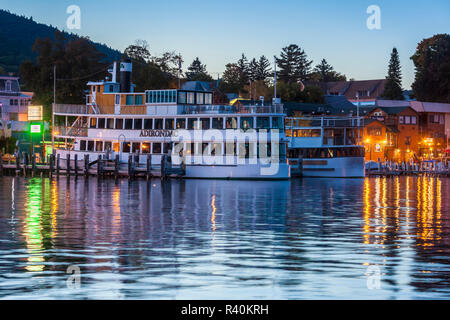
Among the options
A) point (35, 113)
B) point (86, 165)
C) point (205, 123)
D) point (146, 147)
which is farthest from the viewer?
point (35, 113)

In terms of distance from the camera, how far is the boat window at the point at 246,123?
63.3 m

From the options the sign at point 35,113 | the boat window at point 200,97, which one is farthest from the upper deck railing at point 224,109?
the sign at point 35,113

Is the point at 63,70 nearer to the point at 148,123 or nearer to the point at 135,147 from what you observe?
the point at 135,147

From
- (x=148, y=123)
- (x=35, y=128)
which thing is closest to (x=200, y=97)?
(x=148, y=123)

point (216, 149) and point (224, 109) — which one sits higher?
point (224, 109)

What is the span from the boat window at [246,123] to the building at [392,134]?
136ft

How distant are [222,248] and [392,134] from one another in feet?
293

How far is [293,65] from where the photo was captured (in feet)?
525

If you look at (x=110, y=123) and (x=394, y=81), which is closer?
(x=110, y=123)

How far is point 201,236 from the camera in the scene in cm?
2509

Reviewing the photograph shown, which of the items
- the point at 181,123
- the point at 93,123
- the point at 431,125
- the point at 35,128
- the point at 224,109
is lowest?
the point at 181,123

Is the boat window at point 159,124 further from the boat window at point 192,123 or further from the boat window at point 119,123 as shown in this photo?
the boat window at point 119,123

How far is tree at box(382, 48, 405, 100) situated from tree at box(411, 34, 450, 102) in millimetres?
5717
